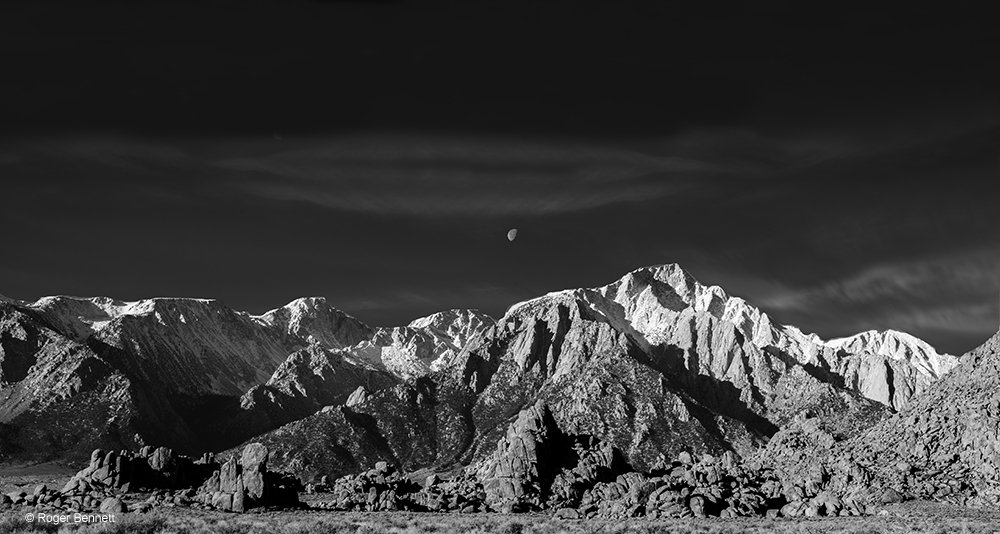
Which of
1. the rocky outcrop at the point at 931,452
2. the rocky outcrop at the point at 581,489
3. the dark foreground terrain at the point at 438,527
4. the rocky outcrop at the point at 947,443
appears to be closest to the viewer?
the dark foreground terrain at the point at 438,527

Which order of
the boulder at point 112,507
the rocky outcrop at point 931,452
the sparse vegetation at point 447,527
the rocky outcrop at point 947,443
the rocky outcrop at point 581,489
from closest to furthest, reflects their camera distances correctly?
the sparse vegetation at point 447,527 < the boulder at point 112,507 < the rocky outcrop at point 581,489 < the rocky outcrop at point 931,452 < the rocky outcrop at point 947,443

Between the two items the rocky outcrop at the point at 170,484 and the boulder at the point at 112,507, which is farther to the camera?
the rocky outcrop at the point at 170,484

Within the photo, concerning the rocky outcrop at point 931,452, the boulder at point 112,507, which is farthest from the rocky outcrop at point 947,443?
the boulder at point 112,507

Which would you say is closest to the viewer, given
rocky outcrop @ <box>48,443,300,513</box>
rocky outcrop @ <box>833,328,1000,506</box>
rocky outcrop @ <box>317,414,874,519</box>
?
rocky outcrop @ <box>317,414,874,519</box>

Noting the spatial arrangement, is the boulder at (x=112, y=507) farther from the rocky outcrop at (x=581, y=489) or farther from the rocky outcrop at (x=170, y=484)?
the rocky outcrop at (x=581, y=489)

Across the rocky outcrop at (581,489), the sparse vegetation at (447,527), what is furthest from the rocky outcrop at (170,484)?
the sparse vegetation at (447,527)

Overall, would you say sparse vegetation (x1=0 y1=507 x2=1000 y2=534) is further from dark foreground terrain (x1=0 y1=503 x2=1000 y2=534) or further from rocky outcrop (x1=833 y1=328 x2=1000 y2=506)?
rocky outcrop (x1=833 y1=328 x2=1000 y2=506)

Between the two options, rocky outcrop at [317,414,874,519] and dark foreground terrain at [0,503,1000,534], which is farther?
rocky outcrop at [317,414,874,519]

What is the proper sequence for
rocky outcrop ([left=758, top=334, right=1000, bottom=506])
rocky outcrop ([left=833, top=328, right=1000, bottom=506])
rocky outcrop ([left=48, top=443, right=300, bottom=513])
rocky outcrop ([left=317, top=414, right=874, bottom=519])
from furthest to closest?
rocky outcrop ([left=833, top=328, right=1000, bottom=506]) < rocky outcrop ([left=758, top=334, right=1000, bottom=506]) < rocky outcrop ([left=48, top=443, right=300, bottom=513]) < rocky outcrop ([left=317, top=414, right=874, bottom=519])

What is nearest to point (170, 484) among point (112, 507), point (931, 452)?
point (112, 507)

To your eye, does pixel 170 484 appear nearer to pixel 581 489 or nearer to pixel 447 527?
pixel 581 489

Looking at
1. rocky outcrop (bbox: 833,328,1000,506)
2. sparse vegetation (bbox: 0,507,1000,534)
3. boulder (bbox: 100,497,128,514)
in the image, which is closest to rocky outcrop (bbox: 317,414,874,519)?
rocky outcrop (bbox: 833,328,1000,506)

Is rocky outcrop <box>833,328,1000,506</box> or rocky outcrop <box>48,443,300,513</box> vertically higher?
rocky outcrop <box>833,328,1000,506</box>

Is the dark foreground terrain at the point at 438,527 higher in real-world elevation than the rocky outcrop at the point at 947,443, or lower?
lower
